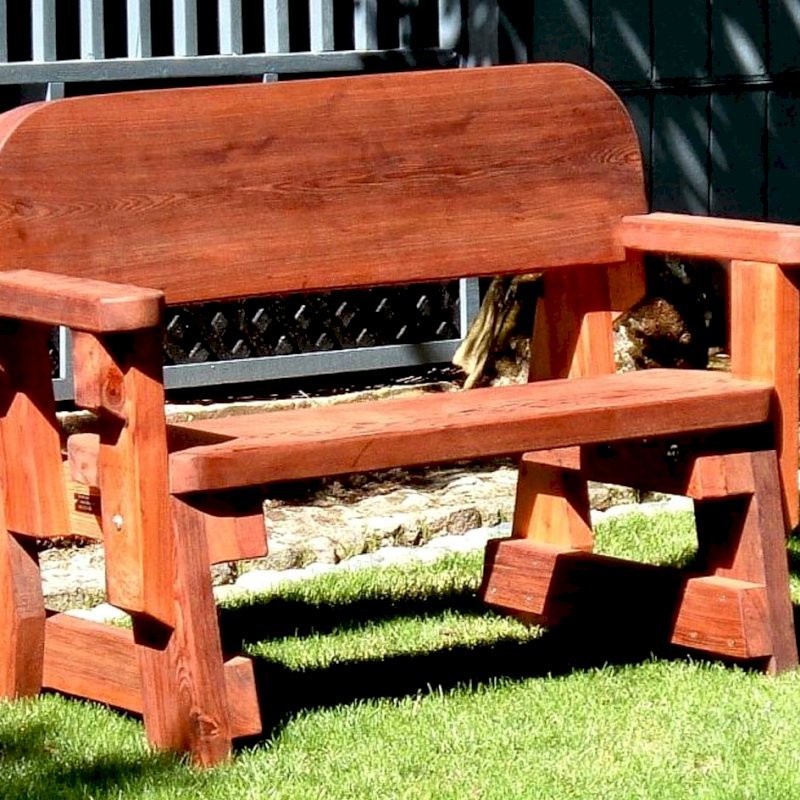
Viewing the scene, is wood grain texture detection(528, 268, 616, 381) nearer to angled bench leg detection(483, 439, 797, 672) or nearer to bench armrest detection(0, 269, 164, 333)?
angled bench leg detection(483, 439, 797, 672)

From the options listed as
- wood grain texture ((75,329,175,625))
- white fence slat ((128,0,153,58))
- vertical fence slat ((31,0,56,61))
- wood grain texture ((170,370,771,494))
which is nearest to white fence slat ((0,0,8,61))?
vertical fence slat ((31,0,56,61))

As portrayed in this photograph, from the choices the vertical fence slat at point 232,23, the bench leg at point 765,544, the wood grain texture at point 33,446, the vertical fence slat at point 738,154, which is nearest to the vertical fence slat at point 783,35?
the vertical fence slat at point 738,154

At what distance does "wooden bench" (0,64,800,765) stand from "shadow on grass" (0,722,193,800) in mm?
66

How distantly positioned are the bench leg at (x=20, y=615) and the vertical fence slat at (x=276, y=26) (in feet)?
10.2

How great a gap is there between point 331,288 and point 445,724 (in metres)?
0.96

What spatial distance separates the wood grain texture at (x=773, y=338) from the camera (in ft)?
14.3

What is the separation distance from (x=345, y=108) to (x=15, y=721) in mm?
1426

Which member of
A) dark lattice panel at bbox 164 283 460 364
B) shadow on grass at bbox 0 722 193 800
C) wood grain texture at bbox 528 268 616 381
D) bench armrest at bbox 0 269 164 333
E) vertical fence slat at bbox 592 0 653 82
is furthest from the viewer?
vertical fence slat at bbox 592 0 653 82

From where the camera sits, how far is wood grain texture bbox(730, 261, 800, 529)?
4359 millimetres

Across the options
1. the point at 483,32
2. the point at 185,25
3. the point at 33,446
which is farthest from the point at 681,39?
the point at 33,446

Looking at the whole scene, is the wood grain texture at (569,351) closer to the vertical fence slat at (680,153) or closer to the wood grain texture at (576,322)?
the wood grain texture at (576,322)

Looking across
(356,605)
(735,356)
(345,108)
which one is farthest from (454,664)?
(345,108)

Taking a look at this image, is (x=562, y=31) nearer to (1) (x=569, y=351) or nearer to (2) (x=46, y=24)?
(2) (x=46, y=24)

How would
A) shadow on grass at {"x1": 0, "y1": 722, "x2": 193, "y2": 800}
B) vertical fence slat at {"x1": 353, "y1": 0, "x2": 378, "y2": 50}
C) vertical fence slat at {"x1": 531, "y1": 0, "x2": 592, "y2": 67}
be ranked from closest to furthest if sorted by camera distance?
shadow on grass at {"x1": 0, "y1": 722, "x2": 193, "y2": 800}, vertical fence slat at {"x1": 353, "y1": 0, "x2": 378, "y2": 50}, vertical fence slat at {"x1": 531, "y1": 0, "x2": 592, "y2": 67}
